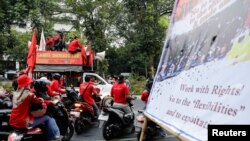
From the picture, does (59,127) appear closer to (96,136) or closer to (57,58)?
(96,136)

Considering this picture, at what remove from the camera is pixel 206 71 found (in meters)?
3.13

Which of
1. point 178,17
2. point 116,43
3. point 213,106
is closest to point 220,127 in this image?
point 213,106

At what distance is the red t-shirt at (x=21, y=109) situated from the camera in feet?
19.2

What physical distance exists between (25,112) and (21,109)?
0.10 meters

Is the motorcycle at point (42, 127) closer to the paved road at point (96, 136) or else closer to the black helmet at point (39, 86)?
the black helmet at point (39, 86)

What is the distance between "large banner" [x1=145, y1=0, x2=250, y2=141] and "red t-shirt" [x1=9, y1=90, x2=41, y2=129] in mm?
2175

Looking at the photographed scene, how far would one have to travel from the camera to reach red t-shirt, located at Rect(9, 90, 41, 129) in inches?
230

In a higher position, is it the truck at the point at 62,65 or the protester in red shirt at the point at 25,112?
the truck at the point at 62,65

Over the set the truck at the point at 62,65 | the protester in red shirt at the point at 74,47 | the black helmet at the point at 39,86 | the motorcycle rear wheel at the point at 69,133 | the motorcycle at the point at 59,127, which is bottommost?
the motorcycle rear wheel at the point at 69,133

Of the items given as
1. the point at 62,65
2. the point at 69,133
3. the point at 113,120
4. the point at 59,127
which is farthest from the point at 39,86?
the point at 62,65

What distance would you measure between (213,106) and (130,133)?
702 centimetres

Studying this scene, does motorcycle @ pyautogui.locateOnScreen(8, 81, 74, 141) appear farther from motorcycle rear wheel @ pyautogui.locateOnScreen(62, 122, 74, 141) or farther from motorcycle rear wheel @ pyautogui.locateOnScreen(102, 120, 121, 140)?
motorcycle rear wheel @ pyautogui.locateOnScreen(102, 120, 121, 140)

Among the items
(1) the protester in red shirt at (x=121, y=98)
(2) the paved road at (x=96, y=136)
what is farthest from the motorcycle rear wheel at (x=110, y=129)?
(1) the protester in red shirt at (x=121, y=98)

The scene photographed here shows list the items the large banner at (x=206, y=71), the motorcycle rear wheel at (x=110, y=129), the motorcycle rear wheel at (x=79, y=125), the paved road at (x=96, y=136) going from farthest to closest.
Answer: the motorcycle rear wheel at (x=79, y=125), the paved road at (x=96, y=136), the motorcycle rear wheel at (x=110, y=129), the large banner at (x=206, y=71)
